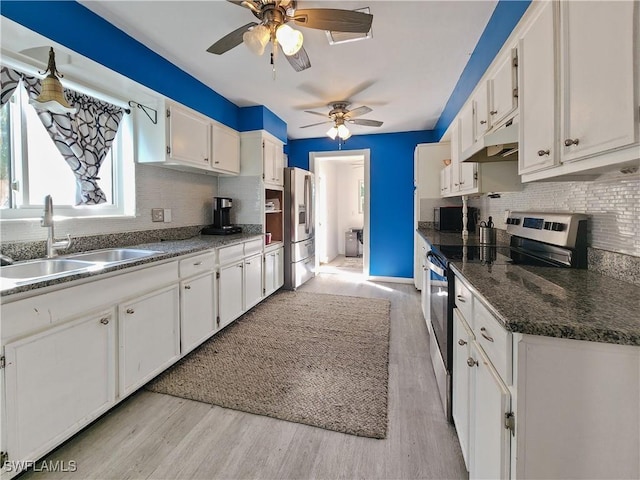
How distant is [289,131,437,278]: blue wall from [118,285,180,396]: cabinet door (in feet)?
11.5

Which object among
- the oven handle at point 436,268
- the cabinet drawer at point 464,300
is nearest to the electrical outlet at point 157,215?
the oven handle at point 436,268

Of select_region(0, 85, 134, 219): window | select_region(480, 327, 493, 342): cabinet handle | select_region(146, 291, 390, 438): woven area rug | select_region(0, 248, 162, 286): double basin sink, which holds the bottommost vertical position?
select_region(146, 291, 390, 438): woven area rug

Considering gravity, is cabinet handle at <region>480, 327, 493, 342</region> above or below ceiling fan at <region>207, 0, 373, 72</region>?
below

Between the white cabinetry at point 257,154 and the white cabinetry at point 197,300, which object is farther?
the white cabinetry at point 257,154

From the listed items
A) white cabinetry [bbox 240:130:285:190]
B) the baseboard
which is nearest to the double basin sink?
white cabinetry [bbox 240:130:285:190]

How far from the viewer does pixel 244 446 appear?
4.74ft

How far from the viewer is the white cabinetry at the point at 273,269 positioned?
358 centimetres

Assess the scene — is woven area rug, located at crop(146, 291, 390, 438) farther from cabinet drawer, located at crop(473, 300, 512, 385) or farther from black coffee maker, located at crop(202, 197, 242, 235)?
black coffee maker, located at crop(202, 197, 242, 235)

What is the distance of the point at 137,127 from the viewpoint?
2539 mm

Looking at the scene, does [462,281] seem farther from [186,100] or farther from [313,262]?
[313,262]

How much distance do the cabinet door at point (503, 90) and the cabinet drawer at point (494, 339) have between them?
120 centimetres

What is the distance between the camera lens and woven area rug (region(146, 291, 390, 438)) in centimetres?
169

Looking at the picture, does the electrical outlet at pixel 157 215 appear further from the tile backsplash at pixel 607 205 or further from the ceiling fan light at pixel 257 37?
the tile backsplash at pixel 607 205

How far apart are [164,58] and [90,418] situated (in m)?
2.66
